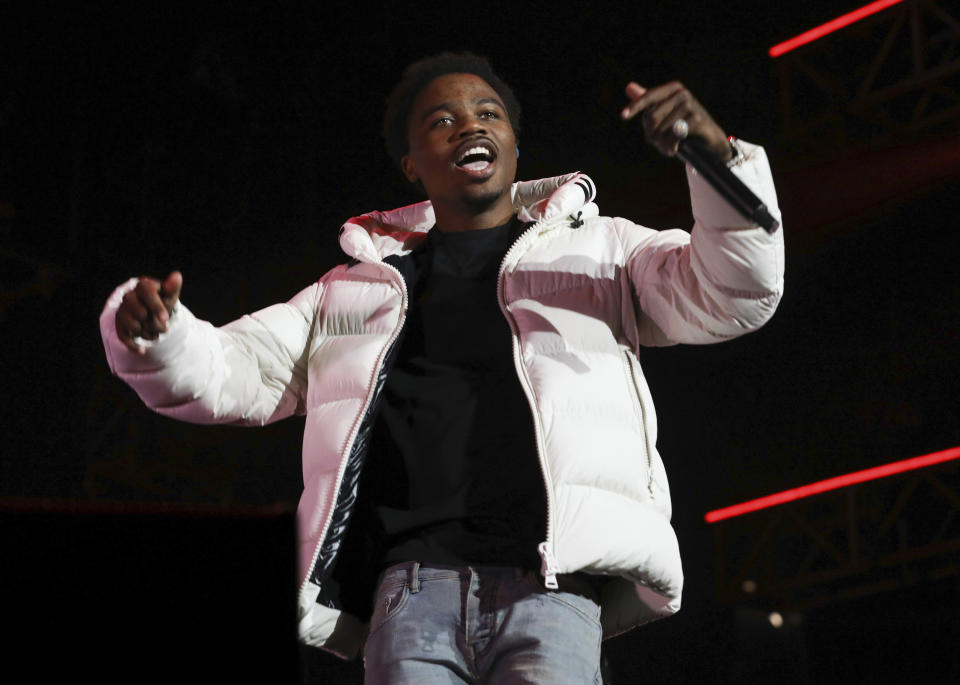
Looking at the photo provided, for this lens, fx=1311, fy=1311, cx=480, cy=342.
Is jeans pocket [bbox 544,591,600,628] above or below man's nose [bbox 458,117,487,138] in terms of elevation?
below

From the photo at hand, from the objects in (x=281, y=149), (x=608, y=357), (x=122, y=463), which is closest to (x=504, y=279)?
(x=608, y=357)

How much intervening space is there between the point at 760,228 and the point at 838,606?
4107mm

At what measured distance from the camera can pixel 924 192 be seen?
15.5 feet

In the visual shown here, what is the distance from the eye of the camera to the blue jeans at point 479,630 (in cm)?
163

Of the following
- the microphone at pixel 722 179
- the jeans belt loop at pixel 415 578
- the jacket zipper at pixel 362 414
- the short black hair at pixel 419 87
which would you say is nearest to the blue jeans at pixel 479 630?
the jeans belt loop at pixel 415 578

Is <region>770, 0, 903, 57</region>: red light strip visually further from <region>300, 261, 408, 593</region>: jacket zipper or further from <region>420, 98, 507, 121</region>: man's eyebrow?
<region>300, 261, 408, 593</region>: jacket zipper

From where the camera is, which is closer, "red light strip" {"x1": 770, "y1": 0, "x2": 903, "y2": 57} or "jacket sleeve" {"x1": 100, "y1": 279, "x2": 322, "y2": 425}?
"jacket sleeve" {"x1": 100, "y1": 279, "x2": 322, "y2": 425}

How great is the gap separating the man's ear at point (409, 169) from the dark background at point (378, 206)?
7.46 ft

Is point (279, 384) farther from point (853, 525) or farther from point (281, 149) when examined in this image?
point (853, 525)

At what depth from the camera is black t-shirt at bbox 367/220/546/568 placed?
1748mm

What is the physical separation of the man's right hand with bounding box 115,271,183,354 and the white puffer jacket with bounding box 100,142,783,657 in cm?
2

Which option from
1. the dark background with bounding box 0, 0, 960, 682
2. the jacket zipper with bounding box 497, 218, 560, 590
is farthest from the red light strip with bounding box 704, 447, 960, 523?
the jacket zipper with bounding box 497, 218, 560, 590

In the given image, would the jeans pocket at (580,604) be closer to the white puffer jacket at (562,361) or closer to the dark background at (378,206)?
the white puffer jacket at (562,361)

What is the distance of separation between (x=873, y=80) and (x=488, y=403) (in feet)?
11.0
